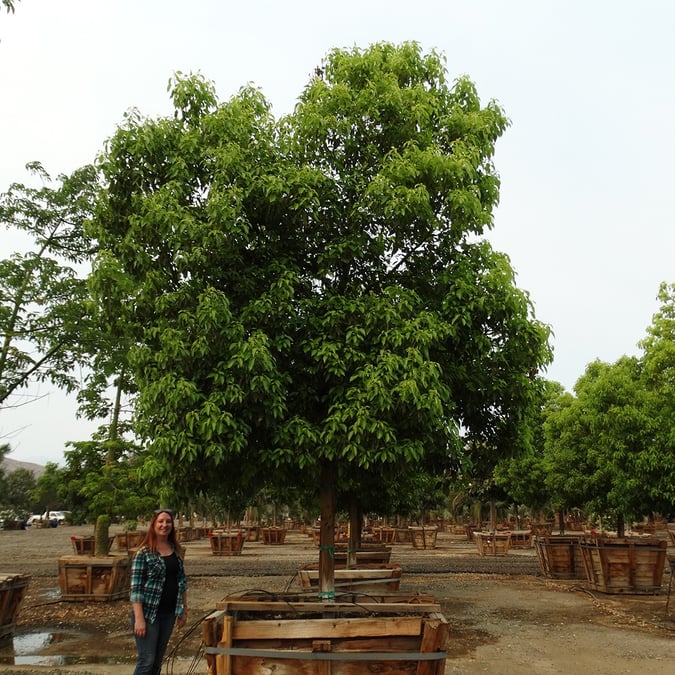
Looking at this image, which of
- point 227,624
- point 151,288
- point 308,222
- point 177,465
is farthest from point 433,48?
point 227,624

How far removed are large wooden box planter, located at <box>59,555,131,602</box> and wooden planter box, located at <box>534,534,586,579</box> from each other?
11.1 metres

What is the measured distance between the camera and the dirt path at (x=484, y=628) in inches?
338

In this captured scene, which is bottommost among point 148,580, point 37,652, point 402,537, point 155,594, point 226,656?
point 37,652

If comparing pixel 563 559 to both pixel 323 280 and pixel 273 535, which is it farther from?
pixel 273 535

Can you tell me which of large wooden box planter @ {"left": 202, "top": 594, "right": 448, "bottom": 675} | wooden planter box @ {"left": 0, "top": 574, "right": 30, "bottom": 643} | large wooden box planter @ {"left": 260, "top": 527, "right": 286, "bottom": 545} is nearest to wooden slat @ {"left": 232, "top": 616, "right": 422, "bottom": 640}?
large wooden box planter @ {"left": 202, "top": 594, "right": 448, "bottom": 675}

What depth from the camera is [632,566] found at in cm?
1485

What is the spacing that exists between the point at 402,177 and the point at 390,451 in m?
3.25

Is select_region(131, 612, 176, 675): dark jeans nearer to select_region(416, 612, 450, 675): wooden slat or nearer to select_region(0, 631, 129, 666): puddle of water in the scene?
select_region(416, 612, 450, 675): wooden slat

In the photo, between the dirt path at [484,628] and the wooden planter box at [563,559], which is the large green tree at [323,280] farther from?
the wooden planter box at [563,559]

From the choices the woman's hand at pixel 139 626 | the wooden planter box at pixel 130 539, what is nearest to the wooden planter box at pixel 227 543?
the wooden planter box at pixel 130 539

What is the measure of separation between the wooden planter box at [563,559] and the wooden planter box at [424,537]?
52.4 feet

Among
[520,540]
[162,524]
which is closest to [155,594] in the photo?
[162,524]

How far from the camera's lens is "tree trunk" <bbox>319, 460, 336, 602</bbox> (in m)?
8.90

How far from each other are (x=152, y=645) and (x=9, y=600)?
5.10 m
